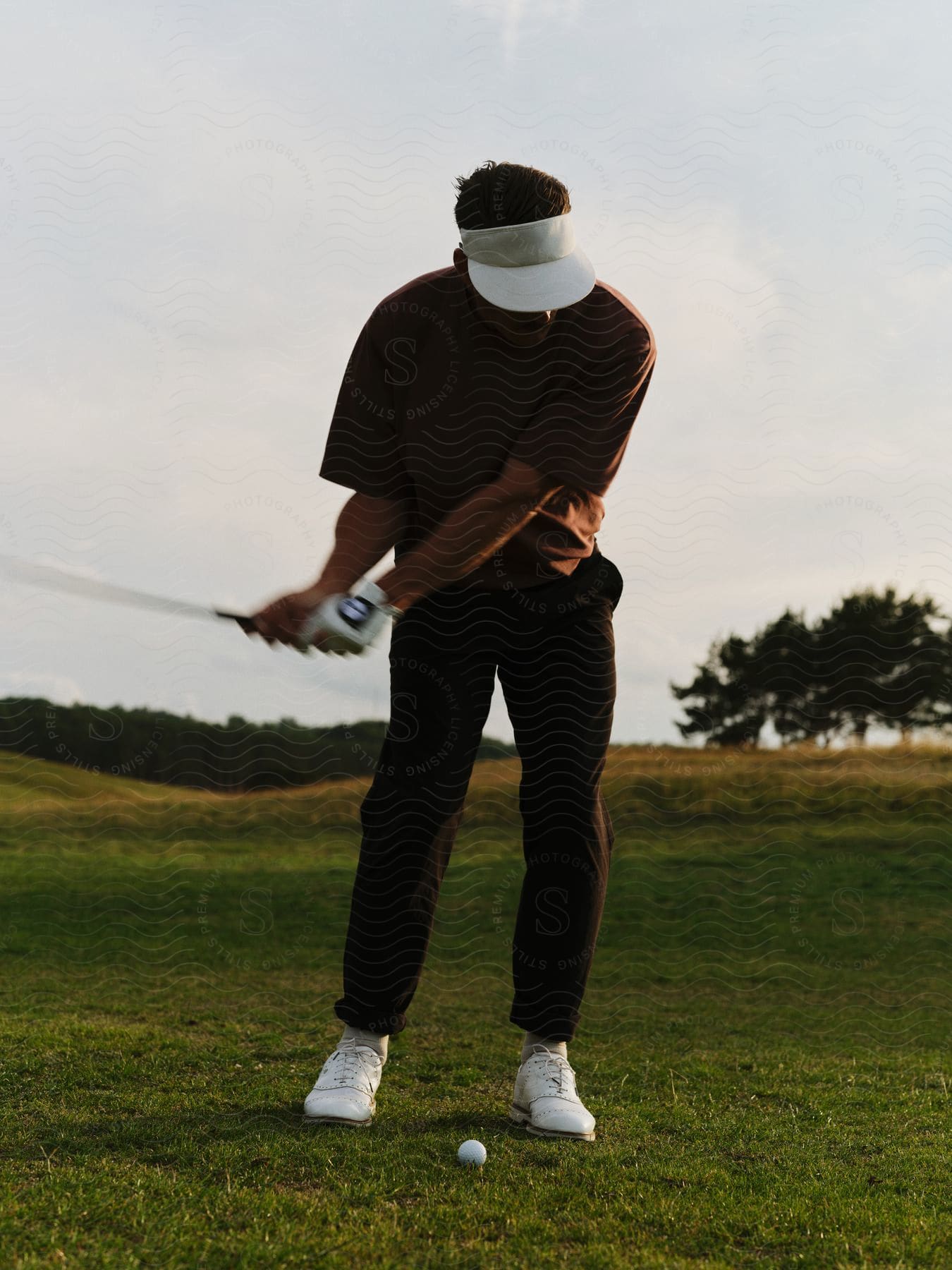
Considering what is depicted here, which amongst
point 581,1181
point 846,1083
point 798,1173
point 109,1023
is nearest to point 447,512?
point 581,1181

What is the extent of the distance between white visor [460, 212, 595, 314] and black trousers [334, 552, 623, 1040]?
2.08 ft

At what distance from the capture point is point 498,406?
2.69 metres

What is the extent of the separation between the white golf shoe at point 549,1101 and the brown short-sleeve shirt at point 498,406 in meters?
1.09

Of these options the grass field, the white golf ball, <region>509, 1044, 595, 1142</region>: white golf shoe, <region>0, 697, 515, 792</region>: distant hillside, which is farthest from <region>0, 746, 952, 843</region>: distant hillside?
the white golf ball

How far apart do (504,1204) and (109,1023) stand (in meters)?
2.35

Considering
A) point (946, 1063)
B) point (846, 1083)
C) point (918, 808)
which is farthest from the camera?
point (918, 808)

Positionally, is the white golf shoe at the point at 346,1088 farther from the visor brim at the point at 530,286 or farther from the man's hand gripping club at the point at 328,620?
the visor brim at the point at 530,286

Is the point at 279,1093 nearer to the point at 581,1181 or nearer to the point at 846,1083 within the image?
the point at 581,1181

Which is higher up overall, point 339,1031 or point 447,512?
point 447,512

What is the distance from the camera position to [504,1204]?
6.89 ft

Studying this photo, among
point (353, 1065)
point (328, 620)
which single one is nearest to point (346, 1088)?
point (353, 1065)

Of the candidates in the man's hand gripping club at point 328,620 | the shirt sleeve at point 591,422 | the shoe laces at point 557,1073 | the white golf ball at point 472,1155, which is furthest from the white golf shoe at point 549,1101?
the shirt sleeve at point 591,422

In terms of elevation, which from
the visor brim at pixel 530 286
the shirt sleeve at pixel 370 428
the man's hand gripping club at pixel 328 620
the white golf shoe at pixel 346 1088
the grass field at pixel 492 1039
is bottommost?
the grass field at pixel 492 1039

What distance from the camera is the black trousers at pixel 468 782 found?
103 inches
